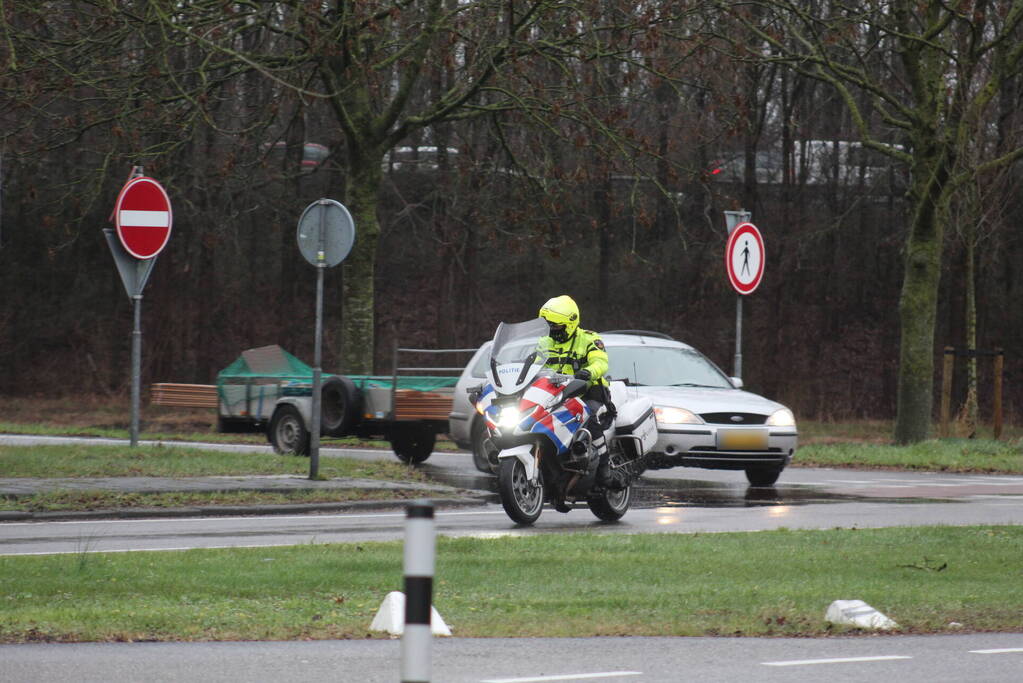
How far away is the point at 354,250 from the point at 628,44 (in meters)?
4.83

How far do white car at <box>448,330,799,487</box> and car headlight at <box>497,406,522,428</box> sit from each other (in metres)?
3.12

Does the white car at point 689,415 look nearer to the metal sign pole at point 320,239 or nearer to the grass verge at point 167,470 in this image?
the grass verge at point 167,470

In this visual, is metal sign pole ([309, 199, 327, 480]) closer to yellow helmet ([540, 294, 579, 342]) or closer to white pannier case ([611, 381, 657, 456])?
white pannier case ([611, 381, 657, 456])

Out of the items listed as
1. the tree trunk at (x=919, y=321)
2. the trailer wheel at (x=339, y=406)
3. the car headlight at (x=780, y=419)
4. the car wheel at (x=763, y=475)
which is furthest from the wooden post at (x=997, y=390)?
the trailer wheel at (x=339, y=406)

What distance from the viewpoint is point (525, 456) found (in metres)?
13.0

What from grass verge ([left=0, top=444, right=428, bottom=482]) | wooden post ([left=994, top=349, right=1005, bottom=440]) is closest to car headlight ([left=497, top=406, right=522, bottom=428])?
grass verge ([left=0, top=444, right=428, bottom=482])

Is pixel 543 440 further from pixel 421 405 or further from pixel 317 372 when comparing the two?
pixel 421 405

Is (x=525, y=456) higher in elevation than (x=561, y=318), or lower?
lower

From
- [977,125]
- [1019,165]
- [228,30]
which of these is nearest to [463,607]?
[228,30]

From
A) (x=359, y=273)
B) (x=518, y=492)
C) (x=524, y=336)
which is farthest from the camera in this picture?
(x=359, y=273)

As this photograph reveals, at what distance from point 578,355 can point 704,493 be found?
4041mm

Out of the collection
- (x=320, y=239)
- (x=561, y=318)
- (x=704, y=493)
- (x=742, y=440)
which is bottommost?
(x=704, y=493)

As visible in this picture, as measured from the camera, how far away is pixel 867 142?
24688 mm

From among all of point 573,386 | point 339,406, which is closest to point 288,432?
point 339,406
